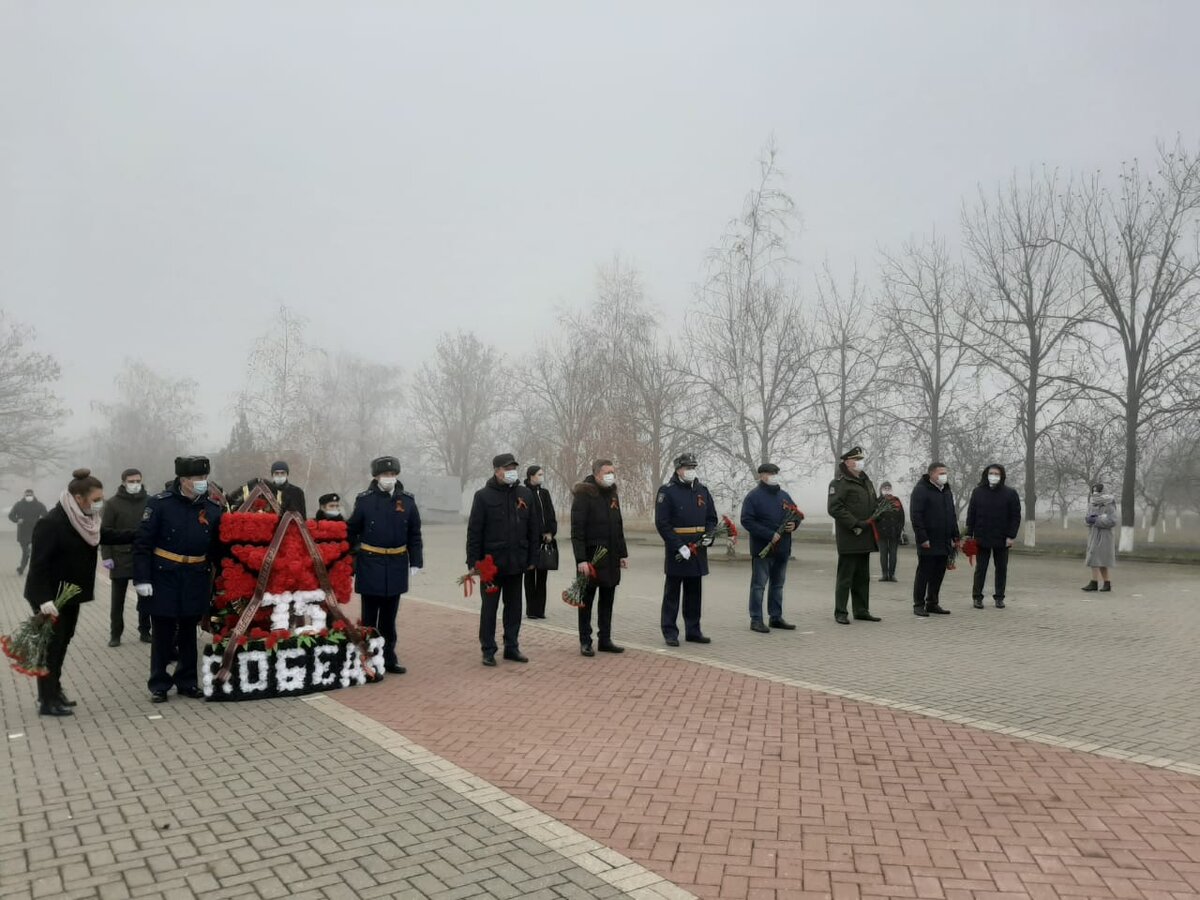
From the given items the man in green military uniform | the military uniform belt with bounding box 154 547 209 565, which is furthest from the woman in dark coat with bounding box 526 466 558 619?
the military uniform belt with bounding box 154 547 209 565

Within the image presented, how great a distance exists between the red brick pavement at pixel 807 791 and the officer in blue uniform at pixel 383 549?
A: 984 mm

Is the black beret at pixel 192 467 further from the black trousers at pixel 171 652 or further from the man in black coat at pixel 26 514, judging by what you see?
the man in black coat at pixel 26 514

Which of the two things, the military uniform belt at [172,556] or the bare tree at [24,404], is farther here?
the bare tree at [24,404]

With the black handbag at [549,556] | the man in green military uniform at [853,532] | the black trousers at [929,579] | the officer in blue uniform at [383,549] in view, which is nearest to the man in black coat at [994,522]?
the black trousers at [929,579]

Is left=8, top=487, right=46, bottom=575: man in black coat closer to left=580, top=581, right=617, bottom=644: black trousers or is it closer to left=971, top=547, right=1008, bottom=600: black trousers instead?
left=580, top=581, right=617, bottom=644: black trousers

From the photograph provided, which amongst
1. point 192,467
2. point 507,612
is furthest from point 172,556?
point 507,612

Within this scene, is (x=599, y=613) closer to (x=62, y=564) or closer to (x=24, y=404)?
(x=62, y=564)

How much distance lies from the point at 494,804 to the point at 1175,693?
596cm

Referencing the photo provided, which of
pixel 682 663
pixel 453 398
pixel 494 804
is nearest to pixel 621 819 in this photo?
pixel 494 804

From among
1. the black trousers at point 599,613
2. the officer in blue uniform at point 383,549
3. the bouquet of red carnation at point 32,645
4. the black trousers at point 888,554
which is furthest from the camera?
the black trousers at point 888,554

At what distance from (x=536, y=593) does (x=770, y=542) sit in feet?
11.1

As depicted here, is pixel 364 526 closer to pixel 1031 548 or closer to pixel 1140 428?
pixel 1031 548

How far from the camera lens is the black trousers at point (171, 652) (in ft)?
23.7

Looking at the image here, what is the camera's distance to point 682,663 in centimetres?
866
